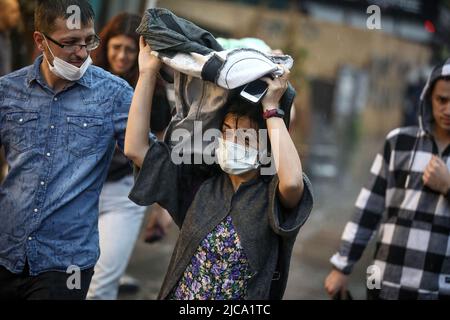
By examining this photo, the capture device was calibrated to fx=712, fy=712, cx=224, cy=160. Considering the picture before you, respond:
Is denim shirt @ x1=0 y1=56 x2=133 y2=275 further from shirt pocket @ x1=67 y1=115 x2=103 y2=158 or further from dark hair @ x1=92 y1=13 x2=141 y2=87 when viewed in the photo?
dark hair @ x1=92 y1=13 x2=141 y2=87

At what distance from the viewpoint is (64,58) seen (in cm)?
306

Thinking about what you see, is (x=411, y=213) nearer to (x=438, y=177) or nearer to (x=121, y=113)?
(x=438, y=177)

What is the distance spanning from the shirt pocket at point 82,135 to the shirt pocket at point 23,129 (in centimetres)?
15

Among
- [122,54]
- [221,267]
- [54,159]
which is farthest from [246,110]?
[122,54]

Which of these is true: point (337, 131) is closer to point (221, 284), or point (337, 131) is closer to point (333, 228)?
point (333, 228)

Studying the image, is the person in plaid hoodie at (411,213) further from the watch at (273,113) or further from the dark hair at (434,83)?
the watch at (273,113)

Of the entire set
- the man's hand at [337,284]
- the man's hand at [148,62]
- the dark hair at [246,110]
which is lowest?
the man's hand at [337,284]

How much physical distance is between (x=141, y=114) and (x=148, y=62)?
21 cm

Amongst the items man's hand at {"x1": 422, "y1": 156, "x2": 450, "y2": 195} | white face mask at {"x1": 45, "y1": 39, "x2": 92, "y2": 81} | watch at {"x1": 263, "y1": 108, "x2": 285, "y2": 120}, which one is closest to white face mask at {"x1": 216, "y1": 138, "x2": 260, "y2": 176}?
watch at {"x1": 263, "y1": 108, "x2": 285, "y2": 120}

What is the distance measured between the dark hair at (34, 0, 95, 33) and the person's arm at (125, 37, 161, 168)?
40 centimetres

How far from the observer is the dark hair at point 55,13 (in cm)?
304

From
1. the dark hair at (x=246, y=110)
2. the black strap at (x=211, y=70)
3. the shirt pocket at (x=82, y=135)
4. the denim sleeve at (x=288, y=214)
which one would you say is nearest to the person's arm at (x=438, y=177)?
the denim sleeve at (x=288, y=214)

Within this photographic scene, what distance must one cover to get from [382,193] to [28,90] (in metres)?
1.96
